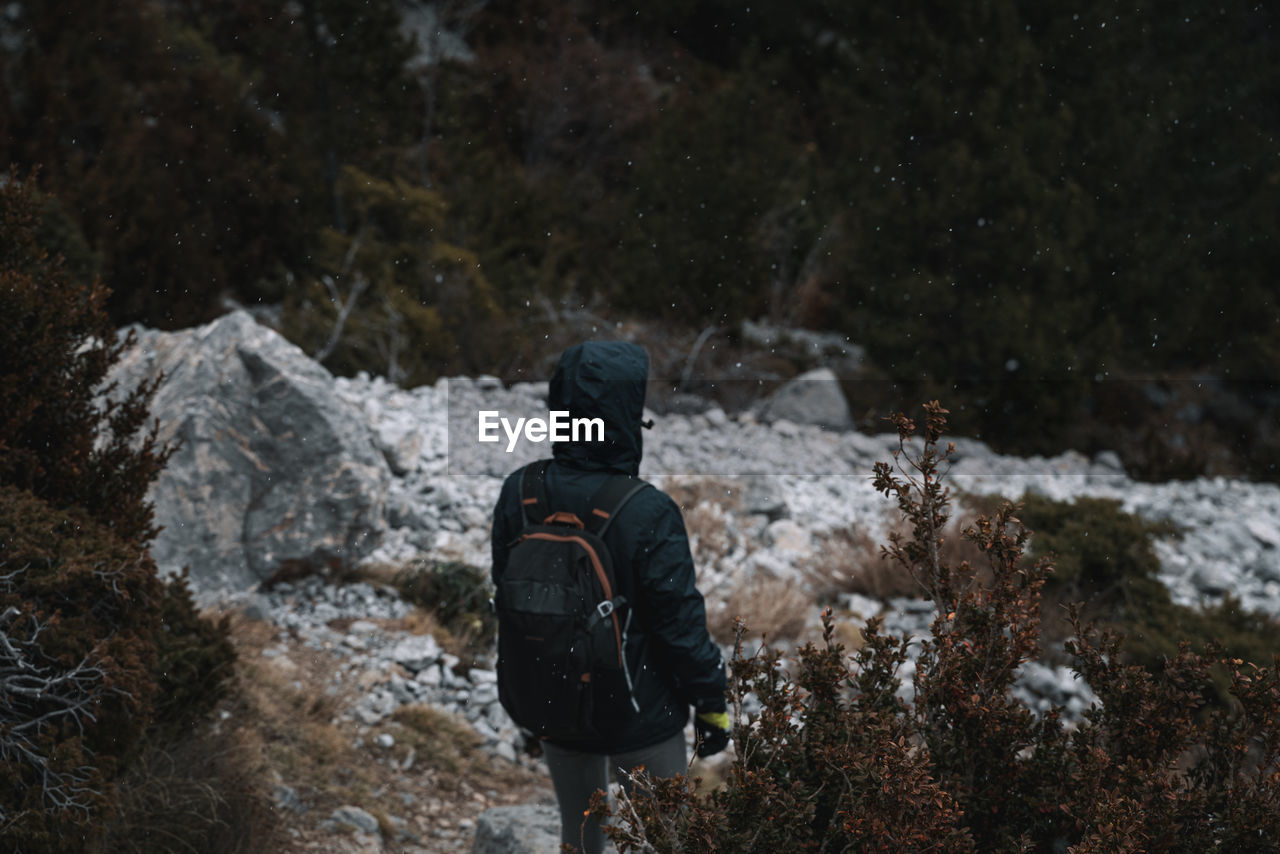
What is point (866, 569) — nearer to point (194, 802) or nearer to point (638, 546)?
point (638, 546)

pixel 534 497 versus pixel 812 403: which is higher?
pixel 812 403

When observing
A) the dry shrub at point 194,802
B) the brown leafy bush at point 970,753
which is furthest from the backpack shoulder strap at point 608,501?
the dry shrub at point 194,802

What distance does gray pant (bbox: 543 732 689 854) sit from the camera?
97.2 inches

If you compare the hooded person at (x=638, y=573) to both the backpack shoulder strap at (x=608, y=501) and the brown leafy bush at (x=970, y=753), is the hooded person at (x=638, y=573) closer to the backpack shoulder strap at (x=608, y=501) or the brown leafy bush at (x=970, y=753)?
the backpack shoulder strap at (x=608, y=501)

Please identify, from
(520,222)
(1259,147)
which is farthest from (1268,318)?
(520,222)

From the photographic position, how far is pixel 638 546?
234cm

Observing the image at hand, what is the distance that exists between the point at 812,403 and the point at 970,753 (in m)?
8.03

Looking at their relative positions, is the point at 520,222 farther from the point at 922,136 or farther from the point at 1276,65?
the point at 1276,65

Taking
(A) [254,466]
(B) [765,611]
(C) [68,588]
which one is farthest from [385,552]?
(C) [68,588]

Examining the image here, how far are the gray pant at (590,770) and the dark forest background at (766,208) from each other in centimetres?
613

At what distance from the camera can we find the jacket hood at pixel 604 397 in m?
2.40

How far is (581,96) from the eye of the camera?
15445 mm

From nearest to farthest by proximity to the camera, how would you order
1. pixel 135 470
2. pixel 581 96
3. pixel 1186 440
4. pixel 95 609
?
pixel 95 609, pixel 135 470, pixel 1186 440, pixel 581 96

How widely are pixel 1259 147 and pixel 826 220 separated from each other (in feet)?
21.7
